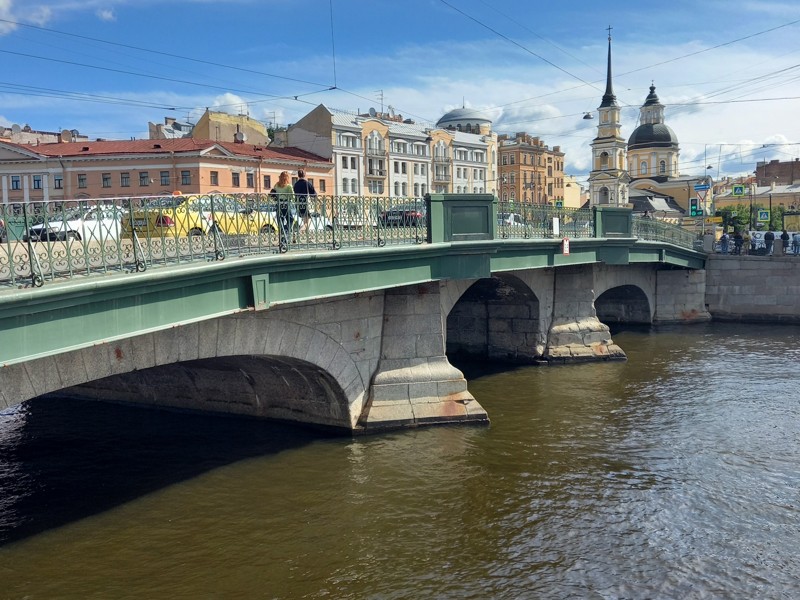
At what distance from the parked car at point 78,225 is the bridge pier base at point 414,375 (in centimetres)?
654

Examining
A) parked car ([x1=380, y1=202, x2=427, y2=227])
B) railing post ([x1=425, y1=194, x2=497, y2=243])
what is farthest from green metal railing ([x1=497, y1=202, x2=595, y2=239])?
parked car ([x1=380, y1=202, x2=427, y2=227])

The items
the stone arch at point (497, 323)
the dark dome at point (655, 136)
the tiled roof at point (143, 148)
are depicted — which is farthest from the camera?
the dark dome at point (655, 136)

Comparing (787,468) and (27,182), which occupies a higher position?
(27,182)

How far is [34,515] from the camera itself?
422 inches

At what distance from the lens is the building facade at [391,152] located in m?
55.8

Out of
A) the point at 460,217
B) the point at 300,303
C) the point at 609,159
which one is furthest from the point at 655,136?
the point at 300,303

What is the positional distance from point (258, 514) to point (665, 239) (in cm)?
2221

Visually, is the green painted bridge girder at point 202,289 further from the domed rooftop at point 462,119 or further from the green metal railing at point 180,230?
the domed rooftop at point 462,119

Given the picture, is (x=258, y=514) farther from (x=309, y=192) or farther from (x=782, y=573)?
(x=782, y=573)

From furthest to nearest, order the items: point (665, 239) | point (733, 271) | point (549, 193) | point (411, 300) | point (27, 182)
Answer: point (549, 193) → point (27, 182) → point (733, 271) → point (665, 239) → point (411, 300)

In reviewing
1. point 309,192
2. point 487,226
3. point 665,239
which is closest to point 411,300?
point 487,226

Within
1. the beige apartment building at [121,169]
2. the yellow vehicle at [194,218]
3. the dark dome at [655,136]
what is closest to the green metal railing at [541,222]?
the yellow vehicle at [194,218]

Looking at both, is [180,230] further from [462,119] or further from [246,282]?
[462,119]

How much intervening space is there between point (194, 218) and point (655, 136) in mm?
84637
